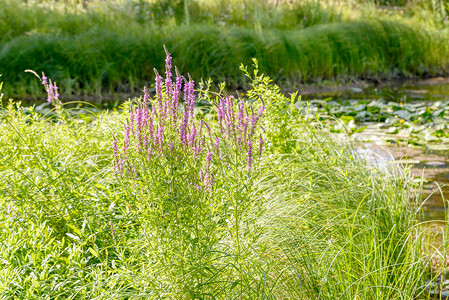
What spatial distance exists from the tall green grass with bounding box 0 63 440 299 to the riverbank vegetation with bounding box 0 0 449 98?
228 inches

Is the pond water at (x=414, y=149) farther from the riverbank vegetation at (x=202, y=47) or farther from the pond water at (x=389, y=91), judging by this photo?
the riverbank vegetation at (x=202, y=47)

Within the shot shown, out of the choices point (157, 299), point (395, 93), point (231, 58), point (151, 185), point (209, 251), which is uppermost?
point (151, 185)

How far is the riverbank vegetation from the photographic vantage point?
30.8 feet

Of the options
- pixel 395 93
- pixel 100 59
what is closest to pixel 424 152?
pixel 395 93

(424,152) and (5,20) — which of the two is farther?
(5,20)

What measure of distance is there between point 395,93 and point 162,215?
8539 millimetres

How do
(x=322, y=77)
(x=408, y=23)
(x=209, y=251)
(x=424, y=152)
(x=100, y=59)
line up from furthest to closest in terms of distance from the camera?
1. (x=408, y=23)
2. (x=322, y=77)
3. (x=100, y=59)
4. (x=424, y=152)
5. (x=209, y=251)

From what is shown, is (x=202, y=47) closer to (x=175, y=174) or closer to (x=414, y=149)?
(x=414, y=149)

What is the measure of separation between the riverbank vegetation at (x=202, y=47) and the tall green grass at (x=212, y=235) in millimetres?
5781

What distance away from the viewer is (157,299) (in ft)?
6.88

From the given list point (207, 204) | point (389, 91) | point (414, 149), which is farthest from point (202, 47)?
point (207, 204)

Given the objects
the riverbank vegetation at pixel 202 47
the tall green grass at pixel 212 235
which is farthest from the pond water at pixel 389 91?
the tall green grass at pixel 212 235

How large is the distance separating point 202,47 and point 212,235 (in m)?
7.97

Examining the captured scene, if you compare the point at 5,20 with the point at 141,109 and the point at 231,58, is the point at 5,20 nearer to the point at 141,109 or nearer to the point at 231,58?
the point at 231,58
